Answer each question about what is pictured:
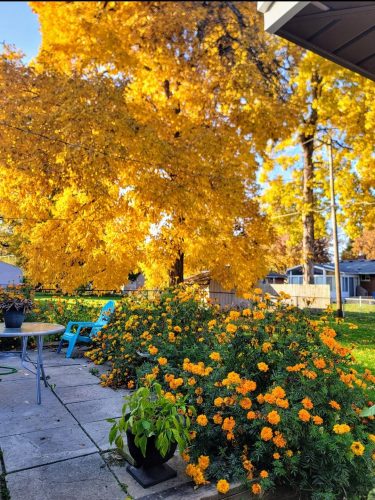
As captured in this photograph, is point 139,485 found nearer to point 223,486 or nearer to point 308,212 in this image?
point 223,486

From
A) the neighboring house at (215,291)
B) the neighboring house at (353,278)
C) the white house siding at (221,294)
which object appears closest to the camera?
the neighboring house at (215,291)

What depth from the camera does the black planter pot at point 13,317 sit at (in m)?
3.75

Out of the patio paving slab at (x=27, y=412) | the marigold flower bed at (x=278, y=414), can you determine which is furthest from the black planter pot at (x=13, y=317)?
the marigold flower bed at (x=278, y=414)

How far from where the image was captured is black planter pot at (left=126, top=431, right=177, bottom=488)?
216 cm

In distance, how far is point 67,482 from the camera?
2.17 meters

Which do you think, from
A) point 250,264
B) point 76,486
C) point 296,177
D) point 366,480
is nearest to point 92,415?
point 76,486

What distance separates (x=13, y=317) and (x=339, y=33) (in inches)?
142

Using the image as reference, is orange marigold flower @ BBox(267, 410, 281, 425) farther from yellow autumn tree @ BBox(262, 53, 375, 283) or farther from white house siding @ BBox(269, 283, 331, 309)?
white house siding @ BBox(269, 283, 331, 309)

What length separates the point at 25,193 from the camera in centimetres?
674

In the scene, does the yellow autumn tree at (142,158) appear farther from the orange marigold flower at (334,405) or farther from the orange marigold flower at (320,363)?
the orange marigold flower at (334,405)

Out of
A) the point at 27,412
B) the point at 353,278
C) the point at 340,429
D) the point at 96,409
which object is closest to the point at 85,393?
the point at 96,409

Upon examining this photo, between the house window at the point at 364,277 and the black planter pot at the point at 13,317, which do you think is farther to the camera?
the house window at the point at 364,277

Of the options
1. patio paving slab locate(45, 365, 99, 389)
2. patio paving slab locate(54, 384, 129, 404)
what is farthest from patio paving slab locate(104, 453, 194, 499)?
patio paving slab locate(45, 365, 99, 389)

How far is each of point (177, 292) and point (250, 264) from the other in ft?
8.88
